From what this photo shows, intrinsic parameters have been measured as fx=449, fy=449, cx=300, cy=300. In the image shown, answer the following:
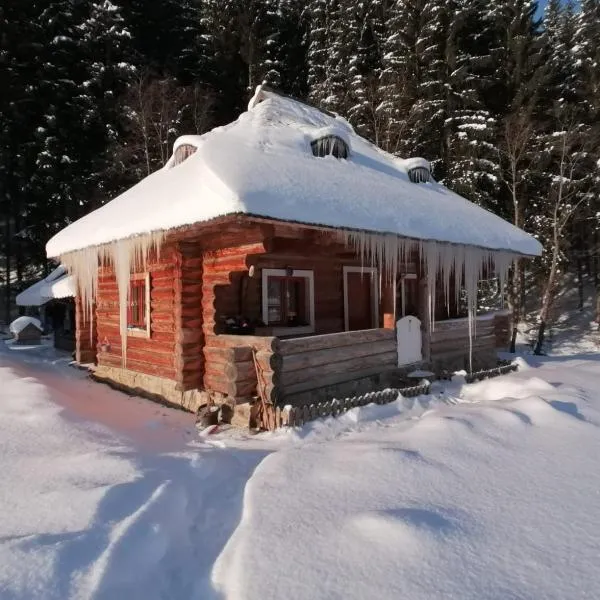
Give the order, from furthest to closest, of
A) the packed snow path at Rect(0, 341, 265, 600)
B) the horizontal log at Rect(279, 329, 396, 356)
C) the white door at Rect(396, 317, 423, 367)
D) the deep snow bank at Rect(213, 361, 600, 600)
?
the white door at Rect(396, 317, 423, 367) < the horizontal log at Rect(279, 329, 396, 356) < the packed snow path at Rect(0, 341, 265, 600) < the deep snow bank at Rect(213, 361, 600, 600)

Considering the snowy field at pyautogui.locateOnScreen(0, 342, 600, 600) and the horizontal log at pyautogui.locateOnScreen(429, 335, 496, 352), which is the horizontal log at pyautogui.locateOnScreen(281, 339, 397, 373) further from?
the horizontal log at pyautogui.locateOnScreen(429, 335, 496, 352)

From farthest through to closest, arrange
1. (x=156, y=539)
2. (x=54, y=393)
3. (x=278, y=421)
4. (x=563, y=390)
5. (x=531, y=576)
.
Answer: (x=54, y=393) < (x=563, y=390) < (x=278, y=421) < (x=156, y=539) < (x=531, y=576)

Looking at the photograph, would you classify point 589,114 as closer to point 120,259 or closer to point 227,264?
point 227,264

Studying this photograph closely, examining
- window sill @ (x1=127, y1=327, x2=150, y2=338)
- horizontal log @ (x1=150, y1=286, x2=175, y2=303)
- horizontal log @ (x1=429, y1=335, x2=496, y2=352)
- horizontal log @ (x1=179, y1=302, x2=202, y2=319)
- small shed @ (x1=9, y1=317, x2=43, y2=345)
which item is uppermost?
horizontal log @ (x1=150, y1=286, x2=175, y2=303)

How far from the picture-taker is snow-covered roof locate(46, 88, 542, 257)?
6270 millimetres

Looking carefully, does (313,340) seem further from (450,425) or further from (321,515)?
(321,515)

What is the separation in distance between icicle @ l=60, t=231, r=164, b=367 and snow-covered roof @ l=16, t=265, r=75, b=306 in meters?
7.23

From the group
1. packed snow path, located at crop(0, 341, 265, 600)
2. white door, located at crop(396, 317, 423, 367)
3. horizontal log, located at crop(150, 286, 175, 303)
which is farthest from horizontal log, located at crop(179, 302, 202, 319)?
white door, located at crop(396, 317, 423, 367)

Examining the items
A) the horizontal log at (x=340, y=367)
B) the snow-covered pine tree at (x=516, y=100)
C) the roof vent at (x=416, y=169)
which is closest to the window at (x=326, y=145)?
the roof vent at (x=416, y=169)

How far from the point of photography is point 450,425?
5.26 metres

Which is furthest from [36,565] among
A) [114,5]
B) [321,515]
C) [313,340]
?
[114,5]

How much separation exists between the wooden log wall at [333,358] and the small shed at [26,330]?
17.2 m

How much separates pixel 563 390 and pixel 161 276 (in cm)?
739

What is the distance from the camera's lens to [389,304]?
29.8 ft
